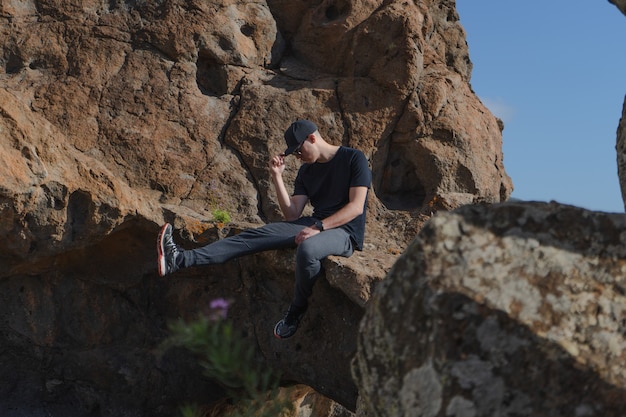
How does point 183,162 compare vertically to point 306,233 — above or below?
above

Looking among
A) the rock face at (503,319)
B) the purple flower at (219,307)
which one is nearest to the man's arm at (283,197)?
the purple flower at (219,307)

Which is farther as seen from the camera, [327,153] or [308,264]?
[327,153]

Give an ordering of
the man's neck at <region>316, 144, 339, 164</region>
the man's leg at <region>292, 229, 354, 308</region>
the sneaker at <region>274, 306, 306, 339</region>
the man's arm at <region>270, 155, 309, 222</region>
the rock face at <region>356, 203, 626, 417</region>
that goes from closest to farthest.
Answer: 1. the rock face at <region>356, 203, 626, 417</region>
2. the man's leg at <region>292, 229, 354, 308</region>
3. the sneaker at <region>274, 306, 306, 339</region>
4. the man's neck at <region>316, 144, 339, 164</region>
5. the man's arm at <region>270, 155, 309, 222</region>

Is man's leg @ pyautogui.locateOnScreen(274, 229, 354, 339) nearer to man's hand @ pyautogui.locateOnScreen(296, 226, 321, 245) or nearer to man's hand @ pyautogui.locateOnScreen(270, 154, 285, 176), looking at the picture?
man's hand @ pyautogui.locateOnScreen(296, 226, 321, 245)

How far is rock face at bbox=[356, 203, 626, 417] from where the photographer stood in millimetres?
3518

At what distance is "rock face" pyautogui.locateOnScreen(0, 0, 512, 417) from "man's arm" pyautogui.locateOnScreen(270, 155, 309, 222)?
45cm

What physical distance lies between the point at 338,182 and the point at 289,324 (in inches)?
54.8

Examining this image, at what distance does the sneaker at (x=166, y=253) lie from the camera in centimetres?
671

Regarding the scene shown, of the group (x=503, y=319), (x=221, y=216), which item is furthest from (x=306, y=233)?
(x=503, y=319)

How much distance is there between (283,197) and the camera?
23.9 ft

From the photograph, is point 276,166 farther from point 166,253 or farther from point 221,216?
point 166,253

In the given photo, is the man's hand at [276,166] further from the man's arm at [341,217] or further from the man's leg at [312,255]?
the man's leg at [312,255]

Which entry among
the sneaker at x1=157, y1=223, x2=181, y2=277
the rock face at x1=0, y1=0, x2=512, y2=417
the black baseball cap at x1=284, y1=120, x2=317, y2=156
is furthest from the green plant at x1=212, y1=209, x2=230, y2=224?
the black baseball cap at x1=284, y1=120, x2=317, y2=156

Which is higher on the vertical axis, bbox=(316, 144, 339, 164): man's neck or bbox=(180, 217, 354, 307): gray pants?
bbox=(316, 144, 339, 164): man's neck
